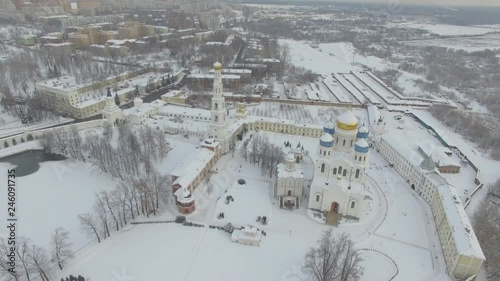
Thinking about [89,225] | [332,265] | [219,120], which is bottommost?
[89,225]

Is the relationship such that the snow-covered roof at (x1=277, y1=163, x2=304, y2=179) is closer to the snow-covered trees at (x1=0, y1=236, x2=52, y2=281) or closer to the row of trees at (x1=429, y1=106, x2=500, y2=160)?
the snow-covered trees at (x1=0, y1=236, x2=52, y2=281)

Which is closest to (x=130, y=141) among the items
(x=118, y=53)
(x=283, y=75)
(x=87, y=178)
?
(x=87, y=178)

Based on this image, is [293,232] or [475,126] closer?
[293,232]

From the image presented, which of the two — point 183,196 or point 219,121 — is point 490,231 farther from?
point 219,121

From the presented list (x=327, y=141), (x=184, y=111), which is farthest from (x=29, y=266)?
(x=184, y=111)

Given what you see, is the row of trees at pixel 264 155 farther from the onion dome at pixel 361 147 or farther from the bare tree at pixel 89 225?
the bare tree at pixel 89 225

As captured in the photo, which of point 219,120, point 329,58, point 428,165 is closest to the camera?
point 428,165

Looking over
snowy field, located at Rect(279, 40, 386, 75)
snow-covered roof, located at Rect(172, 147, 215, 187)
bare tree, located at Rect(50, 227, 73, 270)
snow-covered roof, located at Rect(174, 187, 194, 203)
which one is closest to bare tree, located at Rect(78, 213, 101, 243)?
bare tree, located at Rect(50, 227, 73, 270)
